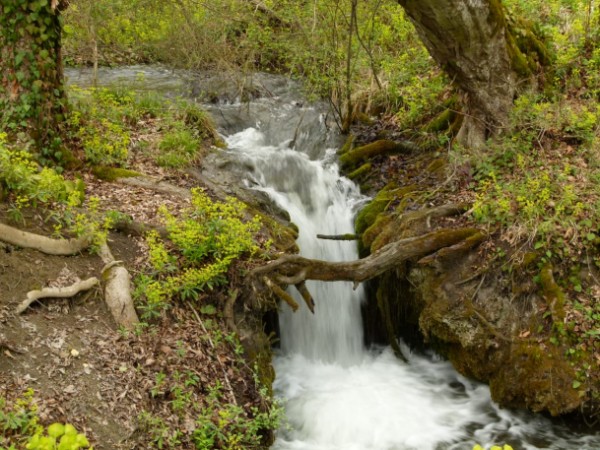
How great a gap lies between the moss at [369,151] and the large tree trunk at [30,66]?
15.6ft

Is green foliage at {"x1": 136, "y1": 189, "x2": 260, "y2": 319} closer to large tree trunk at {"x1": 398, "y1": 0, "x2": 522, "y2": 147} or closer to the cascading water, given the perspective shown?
the cascading water

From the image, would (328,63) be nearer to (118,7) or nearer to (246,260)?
(118,7)

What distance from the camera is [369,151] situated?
32.0ft

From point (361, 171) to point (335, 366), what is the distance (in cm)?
333

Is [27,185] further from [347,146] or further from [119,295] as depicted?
[347,146]

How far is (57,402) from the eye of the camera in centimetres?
447

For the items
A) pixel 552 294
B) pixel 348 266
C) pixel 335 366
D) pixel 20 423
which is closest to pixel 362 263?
pixel 348 266

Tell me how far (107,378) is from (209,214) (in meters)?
2.33

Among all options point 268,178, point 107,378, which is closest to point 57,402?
point 107,378

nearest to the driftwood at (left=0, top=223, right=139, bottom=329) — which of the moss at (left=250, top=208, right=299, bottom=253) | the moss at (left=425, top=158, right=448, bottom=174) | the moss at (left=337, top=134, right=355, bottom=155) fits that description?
the moss at (left=250, top=208, right=299, bottom=253)

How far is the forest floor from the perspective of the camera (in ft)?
15.0

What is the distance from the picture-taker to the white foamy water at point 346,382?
6.55m

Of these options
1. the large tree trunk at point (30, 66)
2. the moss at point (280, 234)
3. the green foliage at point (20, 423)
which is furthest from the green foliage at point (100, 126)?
the green foliage at point (20, 423)

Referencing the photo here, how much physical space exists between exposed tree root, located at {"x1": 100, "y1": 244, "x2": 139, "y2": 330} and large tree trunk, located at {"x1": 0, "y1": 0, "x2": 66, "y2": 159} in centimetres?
233
